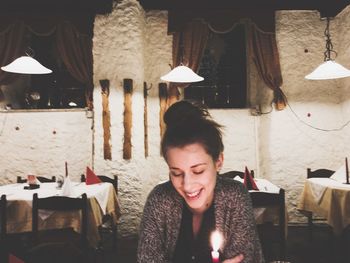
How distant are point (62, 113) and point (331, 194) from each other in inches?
175

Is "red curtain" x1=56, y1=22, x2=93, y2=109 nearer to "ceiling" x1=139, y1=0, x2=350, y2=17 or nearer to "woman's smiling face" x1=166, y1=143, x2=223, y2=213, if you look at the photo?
"ceiling" x1=139, y1=0, x2=350, y2=17

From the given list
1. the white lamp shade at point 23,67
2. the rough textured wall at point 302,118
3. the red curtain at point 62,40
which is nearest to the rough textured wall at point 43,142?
the red curtain at point 62,40

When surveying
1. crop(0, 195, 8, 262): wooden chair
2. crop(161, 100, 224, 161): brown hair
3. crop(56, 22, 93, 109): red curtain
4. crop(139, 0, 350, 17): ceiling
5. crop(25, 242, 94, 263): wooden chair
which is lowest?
crop(0, 195, 8, 262): wooden chair

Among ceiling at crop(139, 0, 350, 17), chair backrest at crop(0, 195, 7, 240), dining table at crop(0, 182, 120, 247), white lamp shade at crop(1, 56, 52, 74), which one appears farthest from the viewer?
ceiling at crop(139, 0, 350, 17)

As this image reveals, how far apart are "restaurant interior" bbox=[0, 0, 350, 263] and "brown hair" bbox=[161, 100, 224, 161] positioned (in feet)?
13.5

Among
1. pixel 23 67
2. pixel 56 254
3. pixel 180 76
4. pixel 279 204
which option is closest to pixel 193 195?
pixel 56 254

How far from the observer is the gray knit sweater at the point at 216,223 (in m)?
1.54

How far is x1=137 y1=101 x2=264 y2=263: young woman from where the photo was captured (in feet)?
4.77

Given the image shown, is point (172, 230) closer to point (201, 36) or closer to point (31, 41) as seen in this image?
point (201, 36)

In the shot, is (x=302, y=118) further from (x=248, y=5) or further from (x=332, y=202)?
(x=332, y=202)

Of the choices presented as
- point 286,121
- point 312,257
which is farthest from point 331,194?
point 286,121

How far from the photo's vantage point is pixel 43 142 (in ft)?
20.6

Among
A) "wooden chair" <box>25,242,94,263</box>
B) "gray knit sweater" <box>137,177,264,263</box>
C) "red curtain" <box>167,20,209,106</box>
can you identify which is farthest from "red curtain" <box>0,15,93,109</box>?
"gray knit sweater" <box>137,177,264,263</box>

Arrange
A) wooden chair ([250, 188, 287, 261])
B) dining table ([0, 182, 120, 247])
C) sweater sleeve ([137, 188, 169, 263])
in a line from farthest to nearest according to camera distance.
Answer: dining table ([0, 182, 120, 247]) < wooden chair ([250, 188, 287, 261]) < sweater sleeve ([137, 188, 169, 263])
